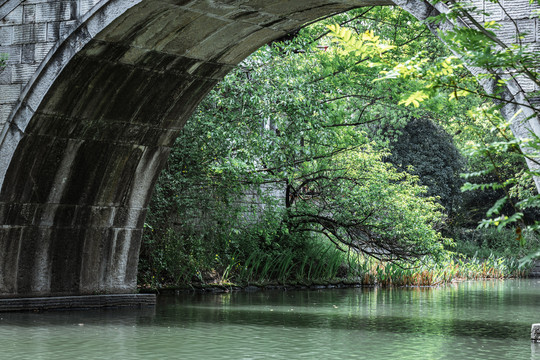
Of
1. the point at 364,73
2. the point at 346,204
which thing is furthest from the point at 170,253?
the point at 364,73

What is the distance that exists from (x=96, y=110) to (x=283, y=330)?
342 cm

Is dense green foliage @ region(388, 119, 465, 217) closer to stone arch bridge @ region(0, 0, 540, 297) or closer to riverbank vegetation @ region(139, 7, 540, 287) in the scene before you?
riverbank vegetation @ region(139, 7, 540, 287)

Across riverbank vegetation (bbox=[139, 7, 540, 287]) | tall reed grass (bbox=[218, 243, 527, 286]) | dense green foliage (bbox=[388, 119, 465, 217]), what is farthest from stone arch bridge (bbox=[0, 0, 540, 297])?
dense green foliage (bbox=[388, 119, 465, 217])

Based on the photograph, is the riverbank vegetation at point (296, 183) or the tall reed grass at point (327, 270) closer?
the riverbank vegetation at point (296, 183)

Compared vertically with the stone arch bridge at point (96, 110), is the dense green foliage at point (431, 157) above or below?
A: above

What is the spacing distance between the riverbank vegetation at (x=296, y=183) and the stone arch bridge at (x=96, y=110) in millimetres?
1923

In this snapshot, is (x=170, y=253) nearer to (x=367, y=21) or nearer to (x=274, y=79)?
(x=274, y=79)

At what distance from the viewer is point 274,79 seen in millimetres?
12625

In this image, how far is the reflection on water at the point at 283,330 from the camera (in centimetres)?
679

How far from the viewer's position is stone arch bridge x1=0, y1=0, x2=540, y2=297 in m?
8.55

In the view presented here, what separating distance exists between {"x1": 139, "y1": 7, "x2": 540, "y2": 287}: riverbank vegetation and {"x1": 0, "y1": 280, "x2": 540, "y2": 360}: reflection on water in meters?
1.74

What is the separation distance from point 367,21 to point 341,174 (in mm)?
3151

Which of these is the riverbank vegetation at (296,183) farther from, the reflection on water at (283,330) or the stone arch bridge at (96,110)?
the stone arch bridge at (96,110)

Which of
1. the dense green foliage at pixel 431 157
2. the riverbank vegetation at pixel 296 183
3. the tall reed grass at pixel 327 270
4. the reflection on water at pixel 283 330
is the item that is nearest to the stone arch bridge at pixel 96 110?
the reflection on water at pixel 283 330
